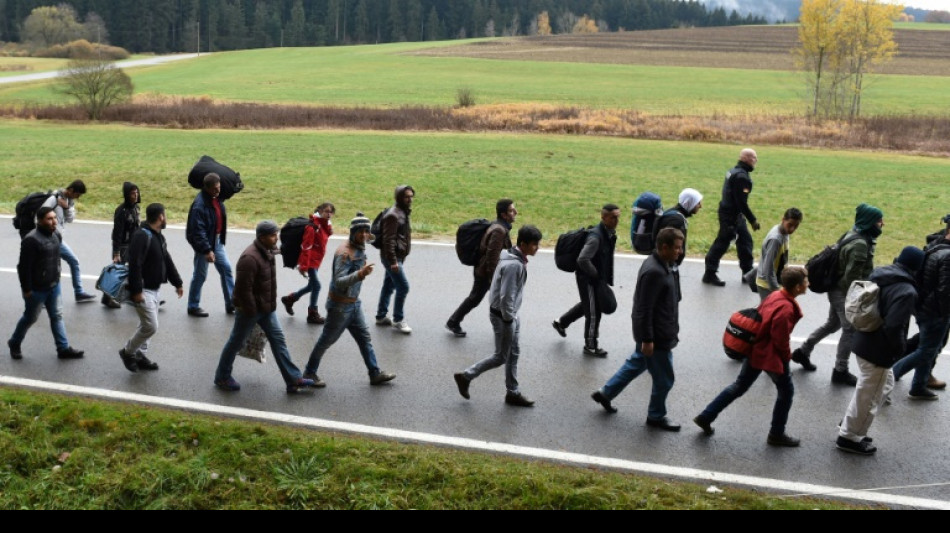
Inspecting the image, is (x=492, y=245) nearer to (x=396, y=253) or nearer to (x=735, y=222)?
(x=396, y=253)

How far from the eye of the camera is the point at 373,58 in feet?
276

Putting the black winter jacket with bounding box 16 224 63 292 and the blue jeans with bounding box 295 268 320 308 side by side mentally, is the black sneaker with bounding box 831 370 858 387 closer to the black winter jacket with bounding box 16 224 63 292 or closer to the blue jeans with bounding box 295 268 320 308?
the blue jeans with bounding box 295 268 320 308

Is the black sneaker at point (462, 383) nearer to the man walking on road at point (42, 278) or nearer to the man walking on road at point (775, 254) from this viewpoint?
the man walking on road at point (775, 254)

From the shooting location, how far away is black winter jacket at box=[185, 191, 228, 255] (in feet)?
33.0

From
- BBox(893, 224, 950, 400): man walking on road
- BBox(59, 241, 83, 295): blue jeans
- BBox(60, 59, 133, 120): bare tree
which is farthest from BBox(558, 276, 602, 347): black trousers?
BBox(60, 59, 133, 120): bare tree

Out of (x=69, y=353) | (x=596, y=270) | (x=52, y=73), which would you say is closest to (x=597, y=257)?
(x=596, y=270)

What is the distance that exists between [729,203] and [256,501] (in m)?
8.50

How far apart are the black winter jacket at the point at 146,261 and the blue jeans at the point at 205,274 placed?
155 centimetres

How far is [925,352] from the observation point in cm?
802

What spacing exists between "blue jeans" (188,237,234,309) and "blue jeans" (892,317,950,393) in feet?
24.6

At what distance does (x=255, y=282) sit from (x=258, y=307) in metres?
0.23

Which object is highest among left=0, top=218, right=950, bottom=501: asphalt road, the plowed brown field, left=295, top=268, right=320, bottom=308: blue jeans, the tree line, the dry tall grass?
the tree line
